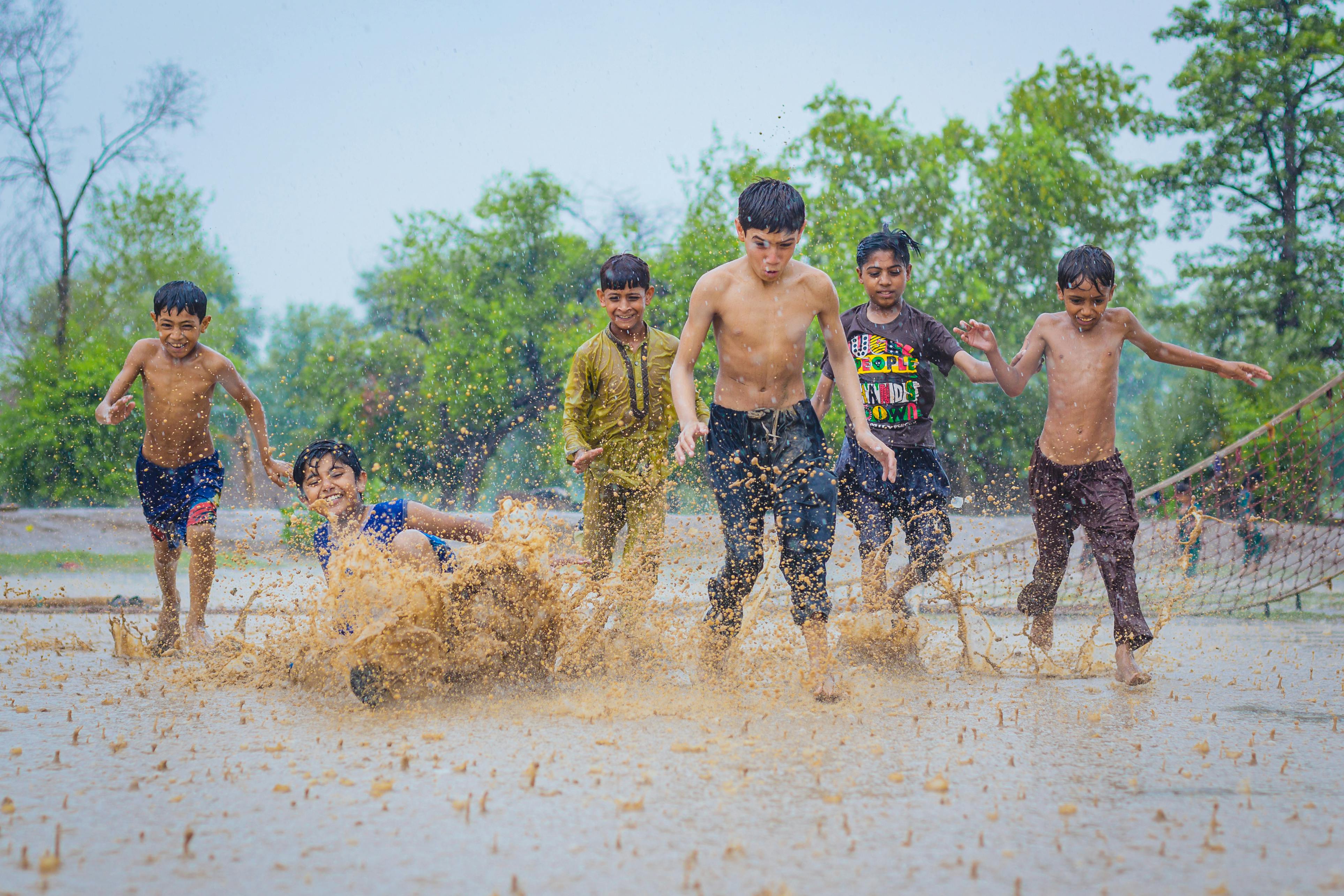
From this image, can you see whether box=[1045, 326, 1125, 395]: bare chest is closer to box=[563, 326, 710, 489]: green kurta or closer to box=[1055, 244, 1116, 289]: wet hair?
box=[1055, 244, 1116, 289]: wet hair

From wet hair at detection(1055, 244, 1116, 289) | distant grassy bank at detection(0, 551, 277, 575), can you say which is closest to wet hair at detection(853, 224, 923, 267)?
wet hair at detection(1055, 244, 1116, 289)

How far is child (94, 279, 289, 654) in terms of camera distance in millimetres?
5457

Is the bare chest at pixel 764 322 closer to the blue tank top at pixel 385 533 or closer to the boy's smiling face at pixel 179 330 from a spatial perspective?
the blue tank top at pixel 385 533

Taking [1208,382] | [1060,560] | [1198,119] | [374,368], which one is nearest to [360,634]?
[1060,560]

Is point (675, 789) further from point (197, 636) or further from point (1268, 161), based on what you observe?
point (1268, 161)

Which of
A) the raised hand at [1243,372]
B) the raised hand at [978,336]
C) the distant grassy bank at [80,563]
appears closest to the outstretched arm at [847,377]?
the raised hand at [978,336]

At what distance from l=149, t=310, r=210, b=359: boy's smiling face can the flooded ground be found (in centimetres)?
170

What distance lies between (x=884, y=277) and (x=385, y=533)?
2584 millimetres

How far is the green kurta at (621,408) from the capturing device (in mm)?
4988

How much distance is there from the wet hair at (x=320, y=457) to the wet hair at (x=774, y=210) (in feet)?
6.17

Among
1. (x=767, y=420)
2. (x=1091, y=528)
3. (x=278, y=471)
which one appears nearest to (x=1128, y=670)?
(x=1091, y=528)

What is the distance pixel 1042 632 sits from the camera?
5.02 m

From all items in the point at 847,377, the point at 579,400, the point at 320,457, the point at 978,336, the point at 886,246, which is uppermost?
the point at 886,246

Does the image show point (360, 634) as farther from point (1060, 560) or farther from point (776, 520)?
point (1060, 560)
